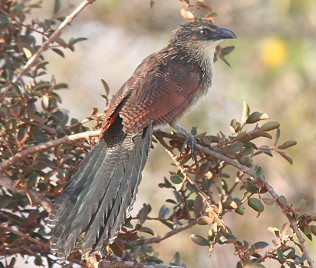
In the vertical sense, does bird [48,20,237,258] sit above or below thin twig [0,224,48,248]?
above

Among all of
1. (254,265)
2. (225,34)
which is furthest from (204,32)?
(254,265)

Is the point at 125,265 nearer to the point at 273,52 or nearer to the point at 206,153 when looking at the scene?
the point at 206,153

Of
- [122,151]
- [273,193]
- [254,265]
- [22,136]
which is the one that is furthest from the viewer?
[122,151]

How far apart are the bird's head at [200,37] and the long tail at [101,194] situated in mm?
1087

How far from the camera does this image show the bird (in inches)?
86.7

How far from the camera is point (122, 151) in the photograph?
8.46ft

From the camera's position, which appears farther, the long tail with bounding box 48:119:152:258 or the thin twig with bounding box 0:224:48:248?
the thin twig with bounding box 0:224:48:248

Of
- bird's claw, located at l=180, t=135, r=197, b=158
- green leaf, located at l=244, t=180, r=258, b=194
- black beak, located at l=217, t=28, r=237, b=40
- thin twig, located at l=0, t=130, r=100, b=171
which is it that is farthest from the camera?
black beak, located at l=217, t=28, r=237, b=40

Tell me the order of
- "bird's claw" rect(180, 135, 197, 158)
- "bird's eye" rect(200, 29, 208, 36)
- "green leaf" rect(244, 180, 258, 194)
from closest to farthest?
1. "green leaf" rect(244, 180, 258, 194)
2. "bird's claw" rect(180, 135, 197, 158)
3. "bird's eye" rect(200, 29, 208, 36)

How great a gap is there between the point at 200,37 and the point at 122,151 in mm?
1275

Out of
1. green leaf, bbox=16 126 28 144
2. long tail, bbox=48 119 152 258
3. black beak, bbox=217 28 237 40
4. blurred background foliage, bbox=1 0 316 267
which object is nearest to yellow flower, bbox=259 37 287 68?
blurred background foliage, bbox=1 0 316 267

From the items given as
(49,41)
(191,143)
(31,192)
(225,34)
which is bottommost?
(31,192)

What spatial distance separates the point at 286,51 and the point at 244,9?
1094 millimetres

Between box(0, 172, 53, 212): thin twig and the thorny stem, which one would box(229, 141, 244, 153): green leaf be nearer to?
the thorny stem
